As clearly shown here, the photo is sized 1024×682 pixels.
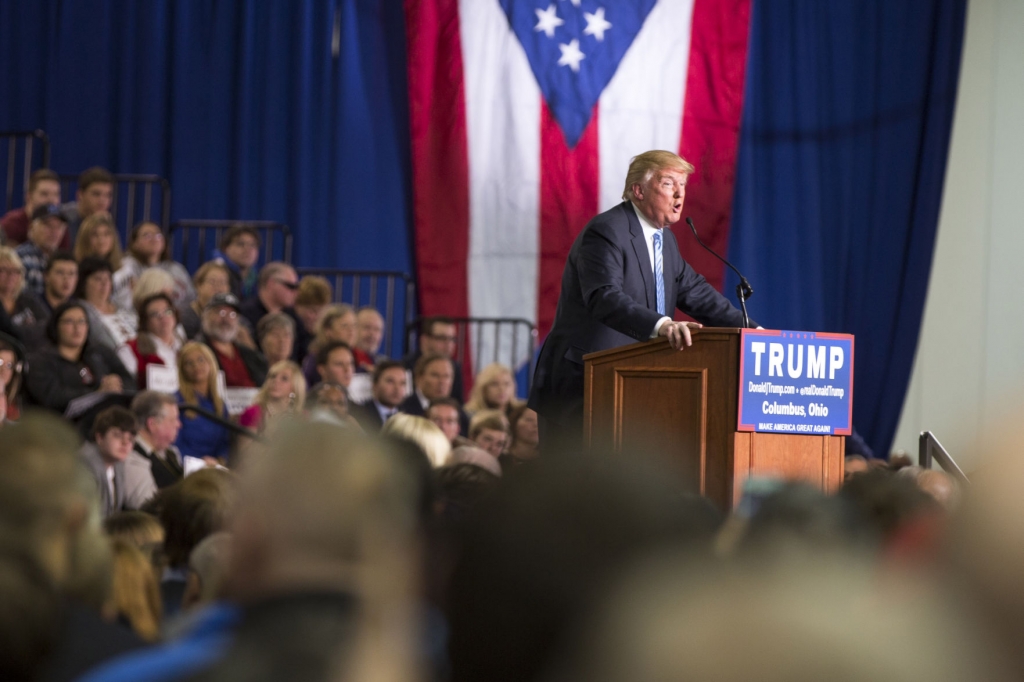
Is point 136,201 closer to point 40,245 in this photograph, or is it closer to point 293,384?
point 40,245

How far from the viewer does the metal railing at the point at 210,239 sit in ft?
27.9

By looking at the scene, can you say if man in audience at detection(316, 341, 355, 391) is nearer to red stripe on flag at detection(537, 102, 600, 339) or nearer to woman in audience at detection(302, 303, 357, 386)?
woman in audience at detection(302, 303, 357, 386)

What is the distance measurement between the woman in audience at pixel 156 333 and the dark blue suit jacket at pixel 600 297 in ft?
8.27

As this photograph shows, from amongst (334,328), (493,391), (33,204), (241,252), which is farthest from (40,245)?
(493,391)

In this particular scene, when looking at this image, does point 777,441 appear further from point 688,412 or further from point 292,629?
point 292,629

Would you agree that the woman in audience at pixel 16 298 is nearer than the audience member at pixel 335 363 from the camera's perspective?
Yes

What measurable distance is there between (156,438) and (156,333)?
4.46ft

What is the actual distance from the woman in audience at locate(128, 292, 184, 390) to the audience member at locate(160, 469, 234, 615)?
3.68m

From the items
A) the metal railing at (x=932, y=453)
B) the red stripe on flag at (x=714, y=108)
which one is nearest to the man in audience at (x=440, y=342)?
the red stripe on flag at (x=714, y=108)

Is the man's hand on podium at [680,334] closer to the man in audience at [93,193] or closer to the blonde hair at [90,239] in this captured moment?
the blonde hair at [90,239]

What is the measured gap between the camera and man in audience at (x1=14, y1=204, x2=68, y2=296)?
6.77 meters

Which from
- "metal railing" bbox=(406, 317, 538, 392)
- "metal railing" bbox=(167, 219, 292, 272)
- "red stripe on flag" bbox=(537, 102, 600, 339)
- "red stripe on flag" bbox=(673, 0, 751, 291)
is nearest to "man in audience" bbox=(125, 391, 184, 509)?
"metal railing" bbox=(167, 219, 292, 272)

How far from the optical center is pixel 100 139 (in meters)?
8.90

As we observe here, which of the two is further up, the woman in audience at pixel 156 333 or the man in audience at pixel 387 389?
the woman in audience at pixel 156 333
